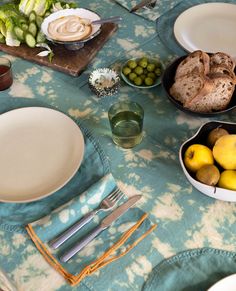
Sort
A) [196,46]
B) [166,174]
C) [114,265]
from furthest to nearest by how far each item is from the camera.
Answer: [196,46] → [166,174] → [114,265]

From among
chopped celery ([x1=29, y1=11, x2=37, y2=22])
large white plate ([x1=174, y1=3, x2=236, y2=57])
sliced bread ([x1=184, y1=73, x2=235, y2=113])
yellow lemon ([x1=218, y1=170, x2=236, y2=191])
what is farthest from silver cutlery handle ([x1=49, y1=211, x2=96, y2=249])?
chopped celery ([x1=29, y1=11, x2=37, y2=22])

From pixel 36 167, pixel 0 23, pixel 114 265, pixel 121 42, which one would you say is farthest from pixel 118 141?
pixel 0 23

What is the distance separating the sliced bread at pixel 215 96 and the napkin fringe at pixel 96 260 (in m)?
0.32

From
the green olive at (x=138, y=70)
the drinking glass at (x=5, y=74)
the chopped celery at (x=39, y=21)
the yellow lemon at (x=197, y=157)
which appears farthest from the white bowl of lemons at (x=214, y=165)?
the chopped celery at (x=39, y=21)

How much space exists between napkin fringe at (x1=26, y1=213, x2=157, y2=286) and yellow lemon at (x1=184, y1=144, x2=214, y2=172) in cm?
14

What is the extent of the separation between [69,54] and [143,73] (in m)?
0.26

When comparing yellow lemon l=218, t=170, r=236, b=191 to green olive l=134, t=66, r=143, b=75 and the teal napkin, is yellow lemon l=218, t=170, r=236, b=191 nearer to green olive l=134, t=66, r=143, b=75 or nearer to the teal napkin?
the teal napkin

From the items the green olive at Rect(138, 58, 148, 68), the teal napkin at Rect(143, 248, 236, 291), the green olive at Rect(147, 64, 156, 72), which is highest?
the green olive at Rect(138, 58, 148, 68)

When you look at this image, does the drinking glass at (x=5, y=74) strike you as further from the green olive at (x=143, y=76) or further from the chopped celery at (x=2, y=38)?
the green olive at (x=143, y=76)

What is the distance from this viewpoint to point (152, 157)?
871mm

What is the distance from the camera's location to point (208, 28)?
1207mm

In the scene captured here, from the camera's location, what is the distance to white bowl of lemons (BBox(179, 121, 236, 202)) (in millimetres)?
725

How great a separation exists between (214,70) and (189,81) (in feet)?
0.22

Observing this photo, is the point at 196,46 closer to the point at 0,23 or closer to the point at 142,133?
the point at 142,133
